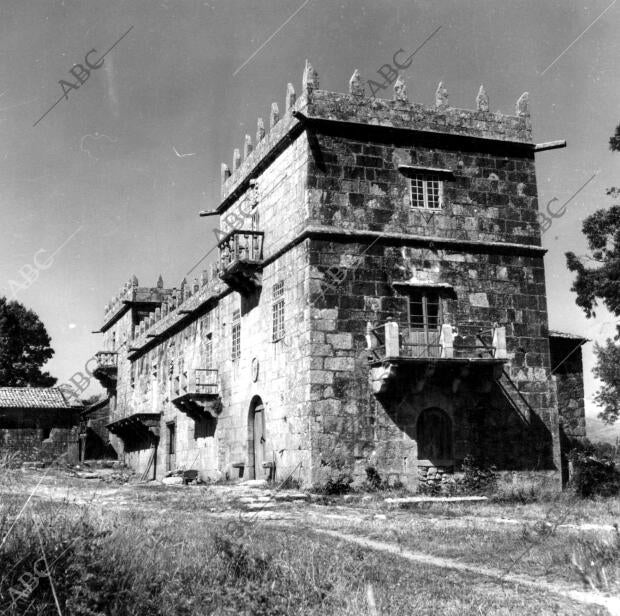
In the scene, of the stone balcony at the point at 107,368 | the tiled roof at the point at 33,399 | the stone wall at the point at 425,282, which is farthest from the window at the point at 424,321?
the stone balcony at the point at 107,368

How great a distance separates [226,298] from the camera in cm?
2683

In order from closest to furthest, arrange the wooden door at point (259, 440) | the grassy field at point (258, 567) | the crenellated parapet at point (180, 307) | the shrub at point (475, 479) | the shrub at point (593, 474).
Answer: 1. the grassy field at point (258, 567)
2. the shrub at point (475, 479)
3. the shrub at point (593, 474)
4. the wooden door at point (259, 440)
5. the crenellated parapet at point (180, 307)

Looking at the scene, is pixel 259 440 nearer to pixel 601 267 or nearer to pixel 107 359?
pixel 601 267

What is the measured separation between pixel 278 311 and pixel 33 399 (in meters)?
22.5

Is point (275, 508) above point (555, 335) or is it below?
below

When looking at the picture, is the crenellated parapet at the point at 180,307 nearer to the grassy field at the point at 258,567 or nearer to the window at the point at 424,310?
the window at the point at 424,310

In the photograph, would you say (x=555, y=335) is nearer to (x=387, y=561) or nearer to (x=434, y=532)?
(x=434, y=532)

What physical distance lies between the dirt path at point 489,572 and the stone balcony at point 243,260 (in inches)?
489

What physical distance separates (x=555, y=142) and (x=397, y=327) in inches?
318

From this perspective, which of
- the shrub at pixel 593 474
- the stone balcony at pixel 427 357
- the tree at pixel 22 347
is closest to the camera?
the stone balcony at pixel 427 357

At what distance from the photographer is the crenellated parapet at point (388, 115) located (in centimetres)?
2102

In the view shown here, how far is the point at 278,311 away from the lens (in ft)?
73.4

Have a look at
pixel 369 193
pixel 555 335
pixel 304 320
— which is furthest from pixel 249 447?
pixel 555 335

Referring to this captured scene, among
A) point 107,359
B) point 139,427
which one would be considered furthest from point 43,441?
point 107,359
